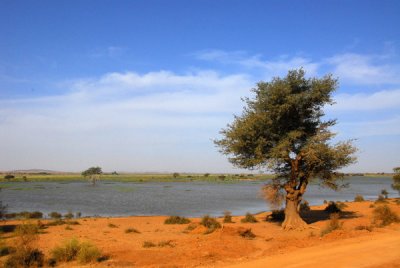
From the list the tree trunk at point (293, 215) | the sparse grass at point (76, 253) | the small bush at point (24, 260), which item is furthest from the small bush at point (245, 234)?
the small bush at point (24, 260)

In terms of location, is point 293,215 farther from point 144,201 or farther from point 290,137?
point 144,201

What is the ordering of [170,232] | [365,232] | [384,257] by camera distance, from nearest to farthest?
[384,257] < [365,232] < [170,232]

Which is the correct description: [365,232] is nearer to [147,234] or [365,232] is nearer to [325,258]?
[325,258]

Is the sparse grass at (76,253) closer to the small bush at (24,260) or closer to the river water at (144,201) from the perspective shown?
the small bush at (24,260)

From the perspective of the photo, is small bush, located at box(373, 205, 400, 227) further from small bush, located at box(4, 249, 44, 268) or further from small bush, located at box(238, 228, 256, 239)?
small bush, located at box(4, 249, 44, 268)

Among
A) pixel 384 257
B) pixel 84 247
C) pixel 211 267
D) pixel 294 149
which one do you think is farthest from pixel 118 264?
pixel 294 149

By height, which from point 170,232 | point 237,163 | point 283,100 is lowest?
point 170,232

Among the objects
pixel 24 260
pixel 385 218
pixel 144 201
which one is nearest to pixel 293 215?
pixel 385 218

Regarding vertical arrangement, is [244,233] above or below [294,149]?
below

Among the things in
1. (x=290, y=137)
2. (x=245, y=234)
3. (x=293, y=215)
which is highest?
(x=290, y=137)

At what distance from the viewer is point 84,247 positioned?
52.6 feet

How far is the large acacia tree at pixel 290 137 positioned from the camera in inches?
955

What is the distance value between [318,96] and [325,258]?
43.4 feet

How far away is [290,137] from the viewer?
2422 cm
